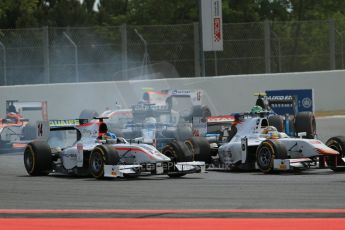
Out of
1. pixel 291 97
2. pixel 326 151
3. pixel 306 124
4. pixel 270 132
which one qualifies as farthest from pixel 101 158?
pixel 291 97

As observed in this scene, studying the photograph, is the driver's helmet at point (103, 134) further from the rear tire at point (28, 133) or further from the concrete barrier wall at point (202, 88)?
the concrete barrier wall at point (202, 88)

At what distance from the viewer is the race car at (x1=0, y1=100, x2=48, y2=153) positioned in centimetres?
2570

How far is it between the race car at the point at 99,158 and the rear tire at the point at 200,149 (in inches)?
59.7

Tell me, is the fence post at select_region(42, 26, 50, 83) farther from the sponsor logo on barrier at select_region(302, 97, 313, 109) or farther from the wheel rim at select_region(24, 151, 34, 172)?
the wheel rim at select_region(24, 151, 34, 172)

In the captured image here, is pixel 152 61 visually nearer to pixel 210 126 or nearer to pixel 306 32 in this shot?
pixel 306 32

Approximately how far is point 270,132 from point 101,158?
3.65m

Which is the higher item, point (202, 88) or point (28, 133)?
point (202, 88)

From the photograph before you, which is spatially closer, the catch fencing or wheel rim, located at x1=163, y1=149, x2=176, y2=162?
wheel rim, located at x1=163, y1=149, x2=176, y2=162

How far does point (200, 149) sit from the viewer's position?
19625 millimetres

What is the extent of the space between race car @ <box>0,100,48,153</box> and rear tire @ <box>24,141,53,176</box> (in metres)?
7.05

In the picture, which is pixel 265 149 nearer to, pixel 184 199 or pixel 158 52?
pixel 184 199

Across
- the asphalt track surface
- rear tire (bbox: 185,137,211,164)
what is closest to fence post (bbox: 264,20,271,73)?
rear tire (bbox: 185,137,211,164)

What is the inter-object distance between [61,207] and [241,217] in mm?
2784

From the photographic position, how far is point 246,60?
32.8 metres
